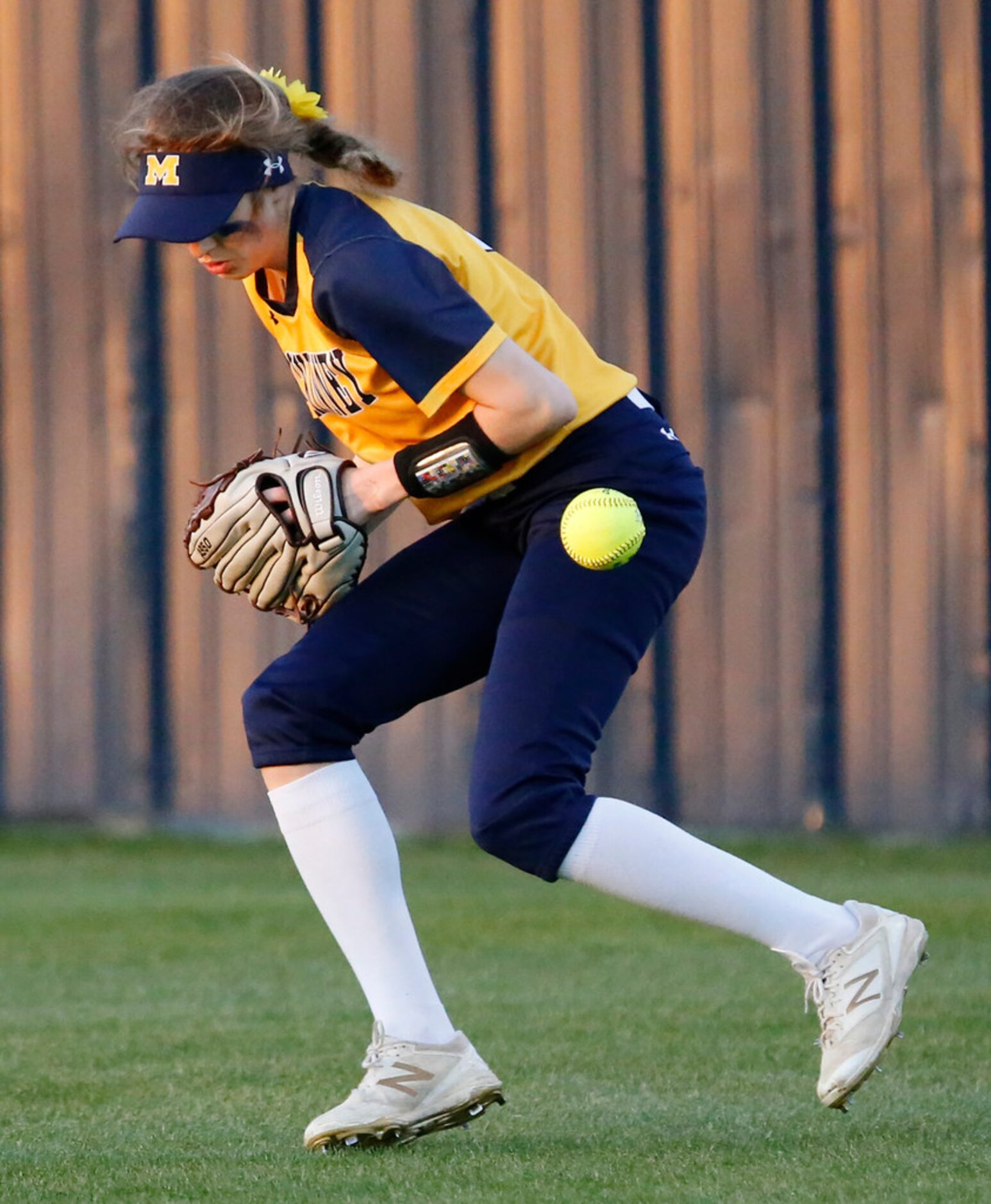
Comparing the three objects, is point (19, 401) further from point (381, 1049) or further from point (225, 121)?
point (381, 1049)

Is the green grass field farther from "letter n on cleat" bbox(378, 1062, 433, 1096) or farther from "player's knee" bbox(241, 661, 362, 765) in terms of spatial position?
"player's knee" bbox(241, 661, 362, 765)

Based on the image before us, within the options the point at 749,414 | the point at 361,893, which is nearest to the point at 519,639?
the point at 361,893

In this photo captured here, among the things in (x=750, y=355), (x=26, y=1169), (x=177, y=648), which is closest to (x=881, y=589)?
(x=750, y=355)

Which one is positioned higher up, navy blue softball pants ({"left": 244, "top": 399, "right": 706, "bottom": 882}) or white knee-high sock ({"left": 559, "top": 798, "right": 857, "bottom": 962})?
navy blue softball pants ({"left": 244, "top": 399, "right": 706, "bottom": 882})

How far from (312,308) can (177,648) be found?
4.35 metres

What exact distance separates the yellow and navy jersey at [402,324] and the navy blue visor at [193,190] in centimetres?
10

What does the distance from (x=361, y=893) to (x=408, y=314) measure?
0.90 metres

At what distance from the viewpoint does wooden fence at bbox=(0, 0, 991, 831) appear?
679 centimetres

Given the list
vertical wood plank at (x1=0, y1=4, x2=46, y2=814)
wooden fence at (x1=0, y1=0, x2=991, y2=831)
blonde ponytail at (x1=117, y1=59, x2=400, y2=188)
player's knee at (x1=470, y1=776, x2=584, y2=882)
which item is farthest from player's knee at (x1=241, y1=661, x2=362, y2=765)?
vertical wood plank at (x1=0, y1=4, x2=46, y2=814)

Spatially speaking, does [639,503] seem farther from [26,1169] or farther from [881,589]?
[881,589]

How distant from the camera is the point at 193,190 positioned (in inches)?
113

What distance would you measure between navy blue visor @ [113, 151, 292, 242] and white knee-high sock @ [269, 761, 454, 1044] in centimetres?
85

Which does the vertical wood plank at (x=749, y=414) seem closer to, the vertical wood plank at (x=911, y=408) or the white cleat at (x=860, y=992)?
the vertical wood plank at (x=911, y=408)

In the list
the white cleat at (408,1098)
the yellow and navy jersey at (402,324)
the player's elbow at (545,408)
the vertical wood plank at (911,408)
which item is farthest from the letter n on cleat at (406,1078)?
the vertical wood plank at (911,408)
